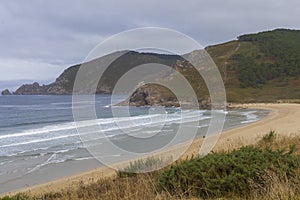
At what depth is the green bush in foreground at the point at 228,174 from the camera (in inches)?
204

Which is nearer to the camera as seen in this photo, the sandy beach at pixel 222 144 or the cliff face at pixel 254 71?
the sandy beach at pixel 222 144

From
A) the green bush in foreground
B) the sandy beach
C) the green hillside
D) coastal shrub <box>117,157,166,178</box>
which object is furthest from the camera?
the green hillside

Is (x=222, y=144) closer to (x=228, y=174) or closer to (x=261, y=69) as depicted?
(x=228, y=174)

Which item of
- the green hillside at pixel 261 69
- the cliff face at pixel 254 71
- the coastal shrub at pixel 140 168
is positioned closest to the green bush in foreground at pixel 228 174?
the coastal shrub at pixel 140 168

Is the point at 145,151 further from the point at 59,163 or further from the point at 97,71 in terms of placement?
the point at 97,71

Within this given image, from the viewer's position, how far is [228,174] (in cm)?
540

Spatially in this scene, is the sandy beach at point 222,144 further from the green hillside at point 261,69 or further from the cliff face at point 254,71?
the green hillside at point 261,69

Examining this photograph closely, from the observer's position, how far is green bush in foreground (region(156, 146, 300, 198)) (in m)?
5.17

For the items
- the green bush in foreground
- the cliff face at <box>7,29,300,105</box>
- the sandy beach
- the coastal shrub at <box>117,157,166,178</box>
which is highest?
the cliff face at <box>7,29,300,105</box>

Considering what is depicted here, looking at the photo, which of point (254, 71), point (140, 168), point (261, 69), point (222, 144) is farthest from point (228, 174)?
point (261, 69)

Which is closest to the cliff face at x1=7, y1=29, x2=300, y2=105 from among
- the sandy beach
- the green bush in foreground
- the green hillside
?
the green hillside

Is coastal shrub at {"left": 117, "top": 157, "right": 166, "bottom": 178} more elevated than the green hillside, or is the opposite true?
the green hillside

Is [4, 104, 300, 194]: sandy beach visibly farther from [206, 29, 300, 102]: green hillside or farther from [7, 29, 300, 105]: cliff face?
[206, 29, 300, 102]: green hillside

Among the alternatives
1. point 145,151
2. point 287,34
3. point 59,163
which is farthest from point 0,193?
point 287,34
